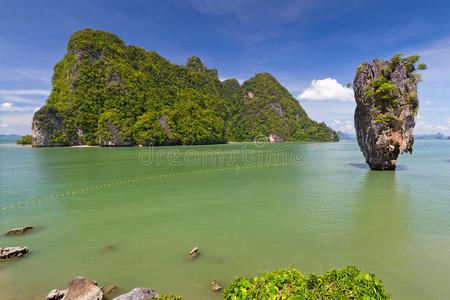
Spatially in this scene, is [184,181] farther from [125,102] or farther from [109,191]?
[125,102]

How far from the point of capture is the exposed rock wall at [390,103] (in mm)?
22984

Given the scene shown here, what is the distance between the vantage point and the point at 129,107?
134m

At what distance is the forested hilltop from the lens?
4464 inches

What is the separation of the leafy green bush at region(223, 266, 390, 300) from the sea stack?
24818 millimetres

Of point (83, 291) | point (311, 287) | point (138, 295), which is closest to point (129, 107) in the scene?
point (83, 291)

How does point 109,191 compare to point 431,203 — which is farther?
point 109,191

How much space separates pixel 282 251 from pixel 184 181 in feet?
51.0

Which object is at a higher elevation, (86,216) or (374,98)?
(374,98)

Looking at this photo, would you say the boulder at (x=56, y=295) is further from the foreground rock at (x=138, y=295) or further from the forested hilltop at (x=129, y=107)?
the forested hilltop at (x=129, y=107)

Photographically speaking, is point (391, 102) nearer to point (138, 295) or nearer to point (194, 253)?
point (194, 253)

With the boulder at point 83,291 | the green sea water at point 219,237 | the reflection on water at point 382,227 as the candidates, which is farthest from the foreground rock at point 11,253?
the reflection on water at point 382,227

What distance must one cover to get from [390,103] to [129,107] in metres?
137

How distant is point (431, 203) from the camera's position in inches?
532

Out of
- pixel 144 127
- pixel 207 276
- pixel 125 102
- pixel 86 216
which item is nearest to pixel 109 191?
pixel 86 216
